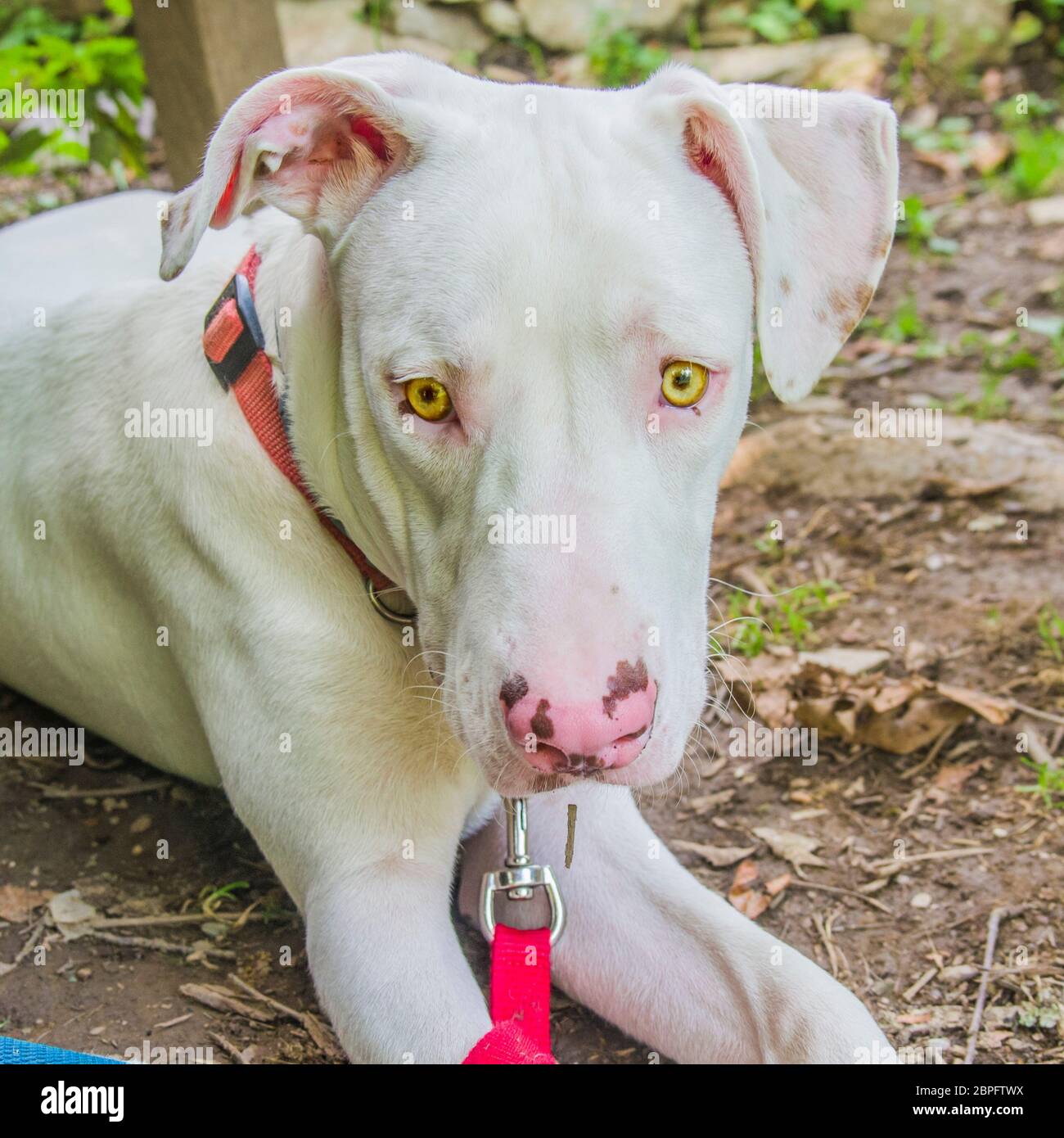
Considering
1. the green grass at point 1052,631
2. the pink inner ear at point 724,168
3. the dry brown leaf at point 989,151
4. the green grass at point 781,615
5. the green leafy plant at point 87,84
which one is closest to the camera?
the pink inner ear at point 724,168

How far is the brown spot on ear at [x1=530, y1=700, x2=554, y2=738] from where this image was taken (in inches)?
76.0

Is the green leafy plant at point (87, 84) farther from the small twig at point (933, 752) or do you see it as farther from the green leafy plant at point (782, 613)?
the small twig at point (933, 752)

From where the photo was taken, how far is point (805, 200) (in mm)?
2402

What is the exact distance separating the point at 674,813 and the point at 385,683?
103cm

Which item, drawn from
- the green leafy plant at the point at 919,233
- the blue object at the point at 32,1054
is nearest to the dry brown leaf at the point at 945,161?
the green leafy plant at the point at 919,233

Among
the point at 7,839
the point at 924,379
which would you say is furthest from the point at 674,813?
the point at 924,379

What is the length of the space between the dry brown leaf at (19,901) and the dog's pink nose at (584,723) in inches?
59.7

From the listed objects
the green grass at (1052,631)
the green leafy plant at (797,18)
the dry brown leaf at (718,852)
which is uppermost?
the green leafy plant at (797,18)

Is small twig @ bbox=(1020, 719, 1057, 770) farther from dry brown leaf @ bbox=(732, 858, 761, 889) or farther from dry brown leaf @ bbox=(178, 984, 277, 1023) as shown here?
dry brown leaf @ bbox=(178, 984, 277, 1023)

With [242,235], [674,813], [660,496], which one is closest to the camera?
[660,496]

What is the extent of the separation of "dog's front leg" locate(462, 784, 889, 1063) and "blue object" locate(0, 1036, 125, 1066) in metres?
0.88

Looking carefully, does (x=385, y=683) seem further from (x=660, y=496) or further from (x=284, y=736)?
(x=660, y=496)

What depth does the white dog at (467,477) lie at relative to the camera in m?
2.12

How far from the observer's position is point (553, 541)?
2.06 meters
